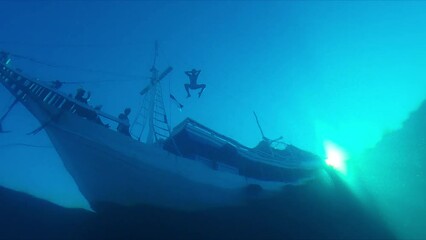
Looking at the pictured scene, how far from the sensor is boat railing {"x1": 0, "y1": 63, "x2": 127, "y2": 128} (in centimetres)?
1269

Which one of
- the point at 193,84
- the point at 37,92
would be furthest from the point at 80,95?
the point at 193,84

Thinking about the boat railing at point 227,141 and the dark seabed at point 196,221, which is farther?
the boat railing at point 227,141

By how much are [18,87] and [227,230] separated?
13.3 m

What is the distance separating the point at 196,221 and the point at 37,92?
35.9ft

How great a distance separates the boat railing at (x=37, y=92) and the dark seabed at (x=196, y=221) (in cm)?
474

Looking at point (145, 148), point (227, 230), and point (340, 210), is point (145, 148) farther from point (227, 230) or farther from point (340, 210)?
point (340, 210)

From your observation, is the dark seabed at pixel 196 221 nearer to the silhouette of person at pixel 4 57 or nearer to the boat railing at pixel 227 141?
the boat railing at pixel 227 141

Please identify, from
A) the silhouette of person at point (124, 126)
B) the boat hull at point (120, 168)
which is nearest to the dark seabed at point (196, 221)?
the boat hull at point (120, 168)

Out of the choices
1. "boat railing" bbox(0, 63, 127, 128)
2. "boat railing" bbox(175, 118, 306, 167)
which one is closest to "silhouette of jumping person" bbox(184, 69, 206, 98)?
"boat railing" bbox(175, 118, 306, 167)

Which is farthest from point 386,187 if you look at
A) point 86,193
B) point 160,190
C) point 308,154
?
point 86,193

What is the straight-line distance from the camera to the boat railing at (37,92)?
12.7 metres

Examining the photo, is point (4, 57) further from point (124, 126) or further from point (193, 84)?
point (193, 84)

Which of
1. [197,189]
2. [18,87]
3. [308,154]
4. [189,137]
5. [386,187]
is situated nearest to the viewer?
[18,87]

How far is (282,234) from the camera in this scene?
13.5m
